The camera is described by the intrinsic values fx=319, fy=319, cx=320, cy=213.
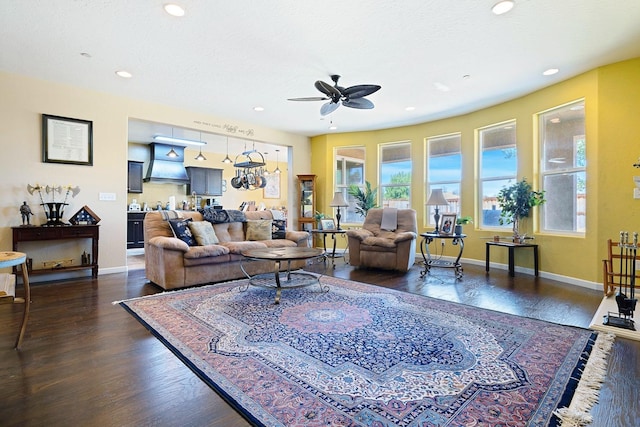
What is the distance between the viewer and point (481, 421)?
1506 millimetres

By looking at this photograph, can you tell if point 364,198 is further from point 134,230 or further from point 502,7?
point 134,230

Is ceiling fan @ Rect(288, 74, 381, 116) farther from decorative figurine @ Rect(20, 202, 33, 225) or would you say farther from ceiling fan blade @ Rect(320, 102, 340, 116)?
decorative figurine @ Rect(20, 202, 33, 225)

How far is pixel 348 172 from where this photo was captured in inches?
303

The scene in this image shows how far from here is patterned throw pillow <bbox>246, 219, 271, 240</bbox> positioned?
5.22 meters

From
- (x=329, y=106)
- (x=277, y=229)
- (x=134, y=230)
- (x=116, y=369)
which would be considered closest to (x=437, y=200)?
(x=329, y=106)

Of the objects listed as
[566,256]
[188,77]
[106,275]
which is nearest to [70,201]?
[106,275]

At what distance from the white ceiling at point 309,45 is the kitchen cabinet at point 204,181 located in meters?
4.08

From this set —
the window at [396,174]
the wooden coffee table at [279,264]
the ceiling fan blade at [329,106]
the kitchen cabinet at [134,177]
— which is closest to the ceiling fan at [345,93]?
the ceiling fan blade at [329,106]

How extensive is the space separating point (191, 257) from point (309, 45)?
288cm

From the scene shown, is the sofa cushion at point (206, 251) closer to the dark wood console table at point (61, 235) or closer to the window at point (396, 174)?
the dark wood console table at point (61, 235)

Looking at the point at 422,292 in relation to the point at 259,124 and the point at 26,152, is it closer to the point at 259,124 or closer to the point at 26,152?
the point at 259,124

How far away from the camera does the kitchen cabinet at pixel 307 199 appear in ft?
24.8

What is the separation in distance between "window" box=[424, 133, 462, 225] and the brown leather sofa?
130 inches

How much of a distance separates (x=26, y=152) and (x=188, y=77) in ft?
8.07
